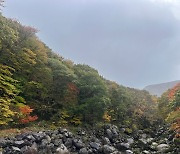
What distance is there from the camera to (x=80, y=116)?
40531mm

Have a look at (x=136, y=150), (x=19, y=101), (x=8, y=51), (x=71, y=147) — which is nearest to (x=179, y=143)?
(x=136, y=150)

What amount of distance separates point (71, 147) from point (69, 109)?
10020mm

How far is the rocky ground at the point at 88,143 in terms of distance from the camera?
25219 millimetres

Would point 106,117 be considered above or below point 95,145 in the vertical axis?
above

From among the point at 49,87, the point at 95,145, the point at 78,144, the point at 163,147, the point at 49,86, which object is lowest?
the point at 163,147

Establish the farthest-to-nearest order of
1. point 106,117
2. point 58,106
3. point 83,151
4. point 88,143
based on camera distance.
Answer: point 106,117 < point 58,106 < point 88,143 < point 83,151

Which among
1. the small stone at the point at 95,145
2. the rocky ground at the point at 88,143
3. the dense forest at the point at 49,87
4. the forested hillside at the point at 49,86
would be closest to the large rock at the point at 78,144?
the rocky ground at the point at 88,143

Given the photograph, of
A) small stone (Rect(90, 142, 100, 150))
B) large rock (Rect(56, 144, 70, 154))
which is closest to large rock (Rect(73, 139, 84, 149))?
small stone (Rect(90, 142, 100, 150))

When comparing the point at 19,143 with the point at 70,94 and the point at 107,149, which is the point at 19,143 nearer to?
the point at 107,149

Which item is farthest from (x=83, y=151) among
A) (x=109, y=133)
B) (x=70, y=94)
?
(x=70, y=94)

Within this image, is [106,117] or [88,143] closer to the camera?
[88,143]

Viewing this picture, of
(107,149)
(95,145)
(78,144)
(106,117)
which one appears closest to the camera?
(78,144)

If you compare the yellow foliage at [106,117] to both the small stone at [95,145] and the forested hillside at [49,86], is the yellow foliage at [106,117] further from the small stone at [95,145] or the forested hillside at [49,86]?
the small stone at [95,145]

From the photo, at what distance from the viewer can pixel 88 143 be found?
33.1 m
